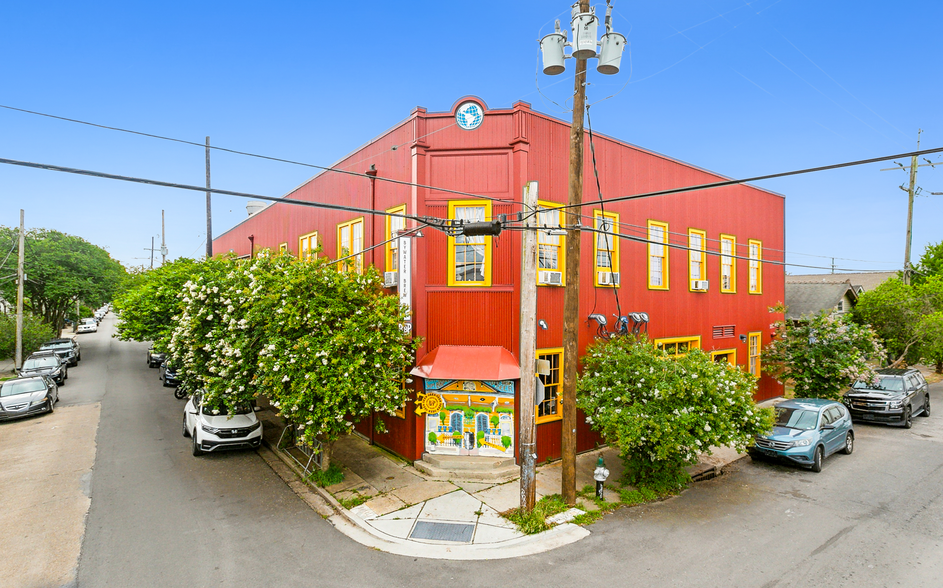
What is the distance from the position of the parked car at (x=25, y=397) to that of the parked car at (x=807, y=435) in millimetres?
24143

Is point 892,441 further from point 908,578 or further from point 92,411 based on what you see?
point 92,411

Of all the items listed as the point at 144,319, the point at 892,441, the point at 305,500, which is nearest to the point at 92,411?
the point at 144,319

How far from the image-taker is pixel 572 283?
9422mm

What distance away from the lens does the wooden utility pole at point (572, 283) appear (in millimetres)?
9352

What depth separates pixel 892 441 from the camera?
14.9 meters

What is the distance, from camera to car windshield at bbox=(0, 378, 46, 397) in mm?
17703

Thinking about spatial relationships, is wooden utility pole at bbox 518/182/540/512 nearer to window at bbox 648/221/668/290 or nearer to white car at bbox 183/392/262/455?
window at bbox 648/221/668/290

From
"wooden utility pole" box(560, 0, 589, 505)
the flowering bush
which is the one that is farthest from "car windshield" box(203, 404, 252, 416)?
the flowering bush

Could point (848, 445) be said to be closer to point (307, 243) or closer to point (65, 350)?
point (307, 243)

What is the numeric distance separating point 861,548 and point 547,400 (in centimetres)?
663

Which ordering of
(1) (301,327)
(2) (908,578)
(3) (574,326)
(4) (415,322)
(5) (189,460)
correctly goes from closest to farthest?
(2) (908,578) → (3) (574,326) → (1) (301,327) → (4) (415,322) → (5) (189,460)

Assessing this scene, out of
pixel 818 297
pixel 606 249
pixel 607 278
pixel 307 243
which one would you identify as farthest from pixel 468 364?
pixel 818 297

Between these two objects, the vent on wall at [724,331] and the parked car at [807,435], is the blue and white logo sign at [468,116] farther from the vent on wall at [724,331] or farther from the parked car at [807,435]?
the vent on wall at [724,331]

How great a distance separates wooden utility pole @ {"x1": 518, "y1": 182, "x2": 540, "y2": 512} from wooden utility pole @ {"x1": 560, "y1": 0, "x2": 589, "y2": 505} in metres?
0.76
